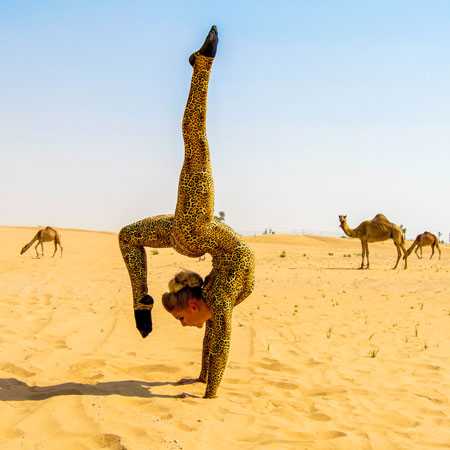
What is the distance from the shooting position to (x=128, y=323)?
31.2 ft

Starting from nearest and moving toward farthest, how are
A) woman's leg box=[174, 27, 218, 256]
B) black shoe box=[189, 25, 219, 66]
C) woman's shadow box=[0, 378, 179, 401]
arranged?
black shoe box=[189, 25, 219, 66], woman's leg box=[174, 27, 218, 256], woman's shadow box=[0, 378, 179, 401]

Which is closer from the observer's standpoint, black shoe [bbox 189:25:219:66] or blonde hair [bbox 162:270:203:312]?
black shoe [bbox 189:25:219:66]

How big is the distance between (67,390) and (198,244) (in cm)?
202

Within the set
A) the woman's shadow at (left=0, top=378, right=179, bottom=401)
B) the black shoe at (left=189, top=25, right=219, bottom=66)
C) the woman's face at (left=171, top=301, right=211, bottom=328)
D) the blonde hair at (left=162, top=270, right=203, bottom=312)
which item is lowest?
the woman's shadow at (left=0, top=378, right=179, bottom=401)

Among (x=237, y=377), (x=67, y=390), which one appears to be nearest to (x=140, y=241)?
(x=67, y=390)

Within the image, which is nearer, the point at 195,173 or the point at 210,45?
the point at 210,45

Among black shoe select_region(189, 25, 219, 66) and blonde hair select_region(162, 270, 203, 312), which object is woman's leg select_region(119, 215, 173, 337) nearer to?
blonde hair select_region(162, 270, 203, 312)

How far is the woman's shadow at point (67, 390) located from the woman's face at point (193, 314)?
30.4 inches

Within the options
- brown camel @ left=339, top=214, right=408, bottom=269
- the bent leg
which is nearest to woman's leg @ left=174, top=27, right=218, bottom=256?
the bent leg

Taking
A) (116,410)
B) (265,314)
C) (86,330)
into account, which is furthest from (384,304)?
(116,410)

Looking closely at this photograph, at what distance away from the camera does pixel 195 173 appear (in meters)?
4.58

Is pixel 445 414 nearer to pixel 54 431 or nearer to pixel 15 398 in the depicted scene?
pixel 54 431

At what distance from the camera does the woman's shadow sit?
494 centimetres

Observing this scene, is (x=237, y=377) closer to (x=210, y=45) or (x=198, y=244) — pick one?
(x=198, y=244)
